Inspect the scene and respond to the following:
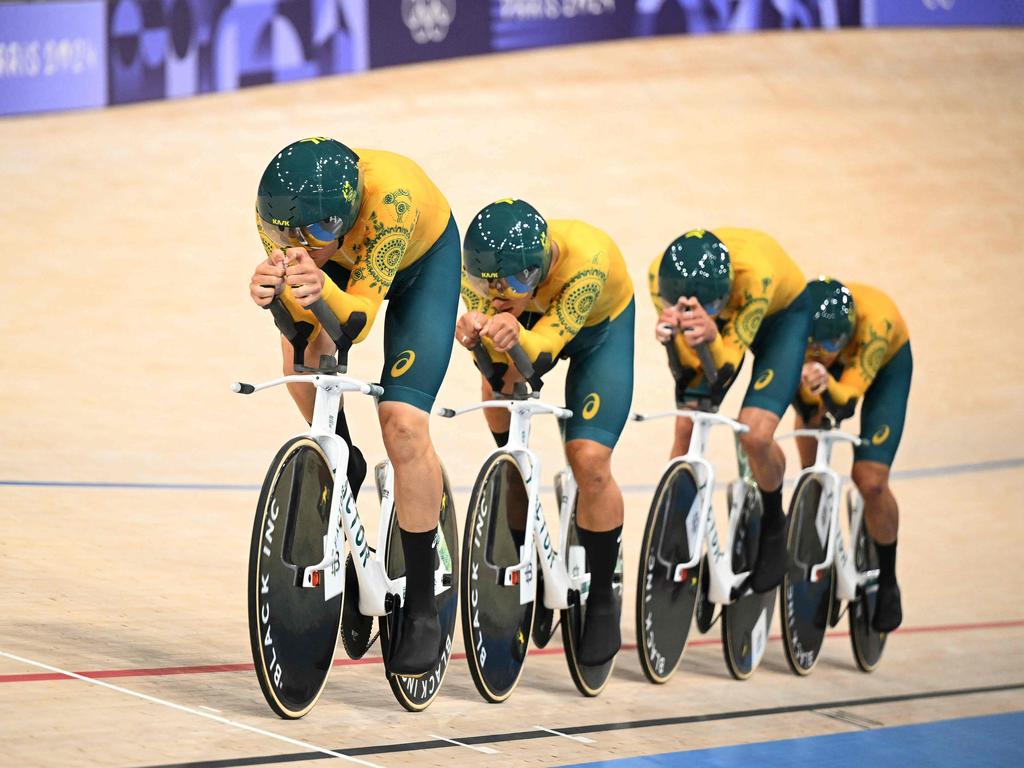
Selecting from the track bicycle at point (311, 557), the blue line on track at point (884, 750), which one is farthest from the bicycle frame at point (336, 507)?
the blue line on track at point (884, 750)

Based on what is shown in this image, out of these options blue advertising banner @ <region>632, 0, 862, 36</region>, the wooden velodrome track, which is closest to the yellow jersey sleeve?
the wooden velodrome track

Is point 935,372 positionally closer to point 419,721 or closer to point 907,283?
point 907,283

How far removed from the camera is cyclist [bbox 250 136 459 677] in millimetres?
2984

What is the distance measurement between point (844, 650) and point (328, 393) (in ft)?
10.2

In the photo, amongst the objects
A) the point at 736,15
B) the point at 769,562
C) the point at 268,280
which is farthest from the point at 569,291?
the point at 736,15

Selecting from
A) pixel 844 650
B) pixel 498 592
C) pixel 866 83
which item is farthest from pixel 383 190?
pixel 866 83

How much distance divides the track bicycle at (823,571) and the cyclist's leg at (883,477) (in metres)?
0.04

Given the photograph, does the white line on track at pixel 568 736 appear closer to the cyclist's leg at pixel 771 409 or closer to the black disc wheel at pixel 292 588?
the black disc wheel at pixel 292 588

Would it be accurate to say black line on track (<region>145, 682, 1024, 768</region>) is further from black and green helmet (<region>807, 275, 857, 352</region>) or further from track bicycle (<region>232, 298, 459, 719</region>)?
black and green helmet (<region>807, 275, 857, 352</region>)

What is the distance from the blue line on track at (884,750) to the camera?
3445 millimetres

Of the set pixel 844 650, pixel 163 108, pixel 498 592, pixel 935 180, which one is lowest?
pixel 844 650

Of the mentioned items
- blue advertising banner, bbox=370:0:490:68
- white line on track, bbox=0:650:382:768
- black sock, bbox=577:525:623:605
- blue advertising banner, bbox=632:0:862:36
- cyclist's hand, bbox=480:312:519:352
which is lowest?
white line on track, bbox=0:650:382:768

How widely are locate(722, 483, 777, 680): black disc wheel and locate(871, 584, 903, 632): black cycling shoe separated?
594 mm

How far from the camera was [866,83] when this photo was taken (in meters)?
13.6
